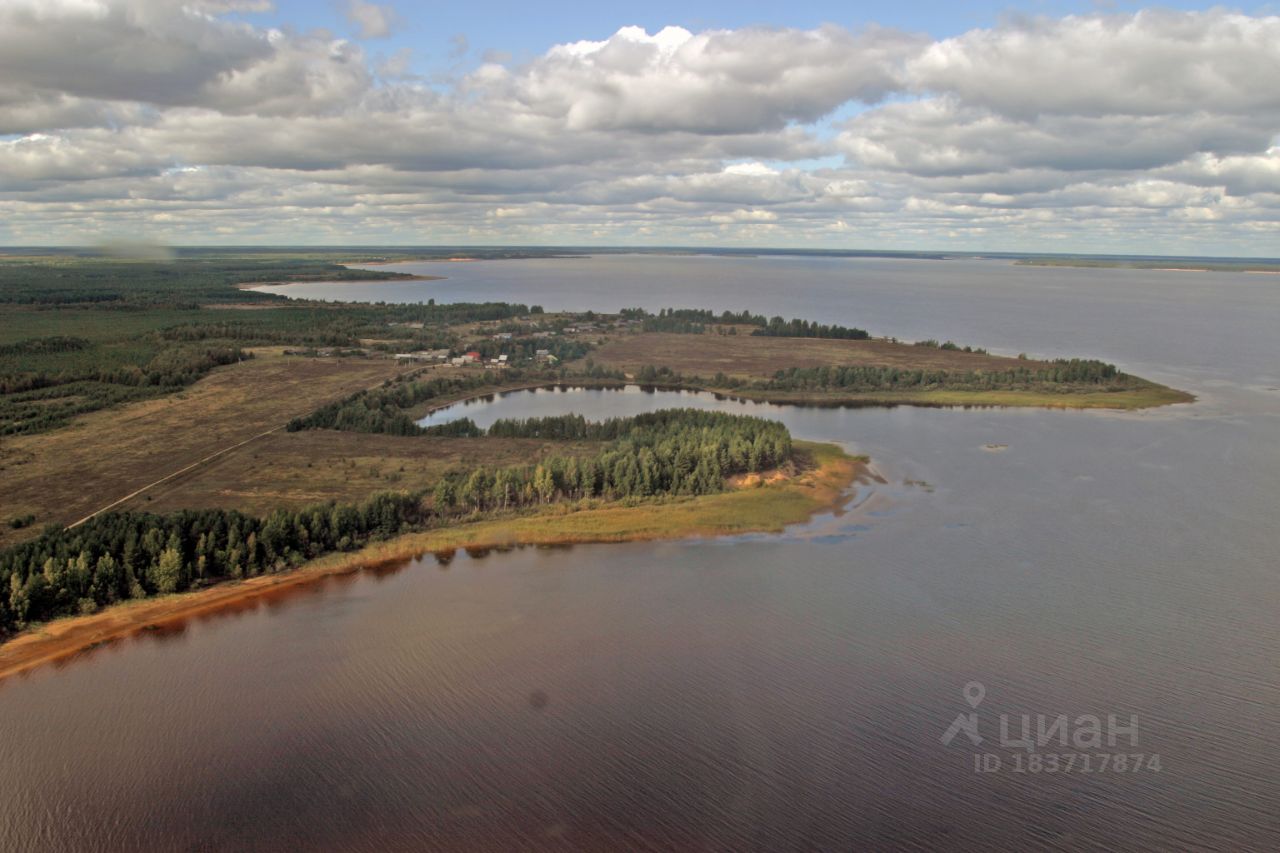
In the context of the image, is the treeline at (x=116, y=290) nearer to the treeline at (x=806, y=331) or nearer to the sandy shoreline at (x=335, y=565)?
the treeline at (x=806, y=331)

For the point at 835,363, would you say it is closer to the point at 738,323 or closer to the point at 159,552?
the point at 738,323

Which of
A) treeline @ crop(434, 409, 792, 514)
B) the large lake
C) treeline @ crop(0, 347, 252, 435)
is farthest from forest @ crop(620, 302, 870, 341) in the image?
the large lake

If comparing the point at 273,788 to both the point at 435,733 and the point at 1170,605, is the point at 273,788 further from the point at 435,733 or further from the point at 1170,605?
the point at 1170,605

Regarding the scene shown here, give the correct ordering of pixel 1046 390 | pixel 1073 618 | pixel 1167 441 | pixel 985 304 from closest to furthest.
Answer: pixel 1073 618 < pixel 1167 441 < pixel 1046 390 < pixel 985 304

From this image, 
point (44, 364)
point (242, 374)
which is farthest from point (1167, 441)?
point (44, 364)

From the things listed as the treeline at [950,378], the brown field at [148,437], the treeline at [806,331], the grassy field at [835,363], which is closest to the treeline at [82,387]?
the brown field at [148,437]

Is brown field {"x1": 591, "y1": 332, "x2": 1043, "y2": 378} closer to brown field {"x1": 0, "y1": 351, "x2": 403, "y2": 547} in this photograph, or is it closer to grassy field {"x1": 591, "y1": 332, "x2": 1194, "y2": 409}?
grassy field {"x1": 591, "y1": 332, "x2": 1194, "y2": 409}
